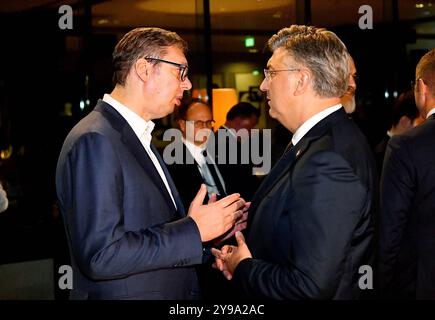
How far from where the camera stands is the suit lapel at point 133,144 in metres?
2.25

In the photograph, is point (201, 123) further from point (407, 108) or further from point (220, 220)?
point (220, 220)

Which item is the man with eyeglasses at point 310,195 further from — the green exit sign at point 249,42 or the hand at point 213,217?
the green exit sign at point 249,42

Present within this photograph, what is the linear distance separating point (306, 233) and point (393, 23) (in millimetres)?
7140

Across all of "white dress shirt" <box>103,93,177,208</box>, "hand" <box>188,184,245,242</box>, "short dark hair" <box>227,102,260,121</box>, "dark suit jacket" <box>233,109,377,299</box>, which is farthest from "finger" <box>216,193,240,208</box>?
"short dark hair" <box>227,102,260,121</box>

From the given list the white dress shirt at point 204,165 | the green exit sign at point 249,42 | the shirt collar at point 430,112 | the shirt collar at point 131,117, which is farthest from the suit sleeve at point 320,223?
the green exit sign at point 249,42

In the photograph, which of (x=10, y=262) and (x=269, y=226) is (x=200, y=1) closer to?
(x=10, y=262)

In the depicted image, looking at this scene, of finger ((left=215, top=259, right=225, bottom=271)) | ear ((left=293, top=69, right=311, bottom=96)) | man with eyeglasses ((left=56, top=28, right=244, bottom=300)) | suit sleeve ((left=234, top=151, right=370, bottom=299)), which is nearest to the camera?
suit sleeve ((left=234, top=151, right=370, bottom=299))

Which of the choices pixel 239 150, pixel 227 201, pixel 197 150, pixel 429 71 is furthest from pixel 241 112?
pixel 227 201

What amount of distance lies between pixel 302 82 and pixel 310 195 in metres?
0.43

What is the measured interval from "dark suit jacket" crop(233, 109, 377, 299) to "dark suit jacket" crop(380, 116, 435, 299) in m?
1.00

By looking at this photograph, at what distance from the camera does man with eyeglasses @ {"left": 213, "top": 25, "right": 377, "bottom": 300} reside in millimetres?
1963

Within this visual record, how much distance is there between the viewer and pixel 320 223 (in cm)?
195

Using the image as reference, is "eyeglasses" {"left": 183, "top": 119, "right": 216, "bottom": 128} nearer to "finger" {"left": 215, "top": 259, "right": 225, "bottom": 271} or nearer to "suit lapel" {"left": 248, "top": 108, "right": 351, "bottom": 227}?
"finger" {"left": 215, "top": 259, "right": 225, "bottom": 271}

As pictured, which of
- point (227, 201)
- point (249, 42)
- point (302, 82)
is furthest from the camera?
point (249, 42)
